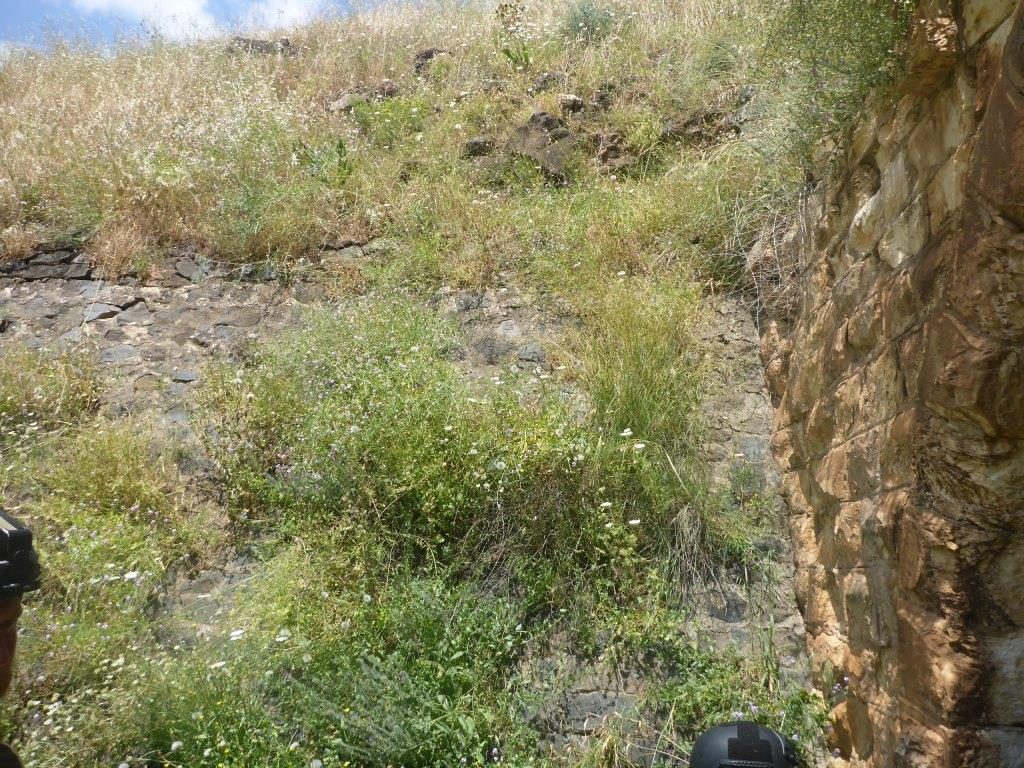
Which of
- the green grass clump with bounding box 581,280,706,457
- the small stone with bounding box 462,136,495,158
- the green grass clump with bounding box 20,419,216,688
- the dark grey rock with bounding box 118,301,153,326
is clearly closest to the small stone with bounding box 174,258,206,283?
the dark grey rock with bounding box 118,301,153,326

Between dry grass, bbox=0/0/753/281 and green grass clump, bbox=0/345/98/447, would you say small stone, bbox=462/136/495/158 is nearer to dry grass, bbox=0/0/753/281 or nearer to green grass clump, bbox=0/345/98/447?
dry grass, bbox=0/0/753/281

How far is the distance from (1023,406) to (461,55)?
7.69 m

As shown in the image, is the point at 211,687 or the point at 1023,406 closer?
the point at 1023,406

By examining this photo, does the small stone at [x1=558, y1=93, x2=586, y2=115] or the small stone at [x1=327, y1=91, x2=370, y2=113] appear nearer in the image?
the small stone at [x1=558, y1=93, x2=586, y2=115]

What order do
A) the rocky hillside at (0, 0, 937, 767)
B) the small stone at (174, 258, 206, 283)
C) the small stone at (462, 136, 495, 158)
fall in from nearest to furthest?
the rocky hillside at (0, 0, 937, 767)
the small stone at (174, 258, 206, 283)
the small stone at (462, 136, 495, 158)

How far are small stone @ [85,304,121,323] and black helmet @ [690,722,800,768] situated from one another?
202 inches

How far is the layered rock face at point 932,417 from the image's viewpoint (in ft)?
5.91

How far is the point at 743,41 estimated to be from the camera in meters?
6.45

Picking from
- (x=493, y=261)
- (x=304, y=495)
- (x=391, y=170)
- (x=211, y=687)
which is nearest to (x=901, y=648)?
(x=211, y=687)

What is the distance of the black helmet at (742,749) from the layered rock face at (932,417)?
0.25 m

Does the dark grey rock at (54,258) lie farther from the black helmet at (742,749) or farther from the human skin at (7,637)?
the black helmet at (742,749)

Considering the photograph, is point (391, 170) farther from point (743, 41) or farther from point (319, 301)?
point (743, 41)

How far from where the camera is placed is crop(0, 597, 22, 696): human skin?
1.72 metres

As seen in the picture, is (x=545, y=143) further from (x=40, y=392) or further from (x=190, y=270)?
(x=40, y=392)
